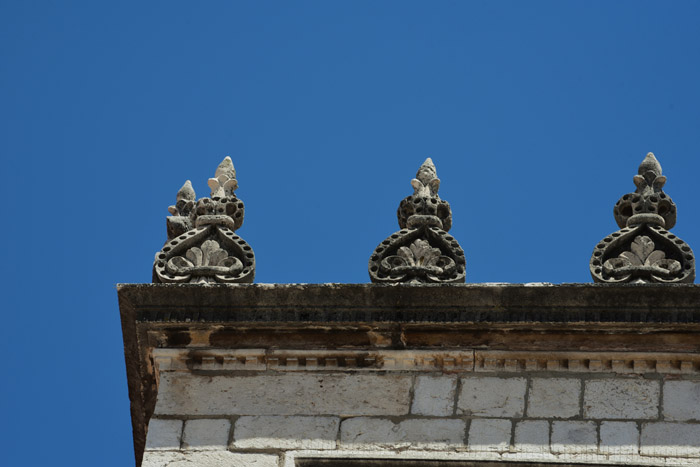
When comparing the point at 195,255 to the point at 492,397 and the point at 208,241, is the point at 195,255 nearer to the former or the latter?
the point at 208,241

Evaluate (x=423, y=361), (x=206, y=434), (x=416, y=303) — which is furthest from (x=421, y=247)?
(x=206, y=434)

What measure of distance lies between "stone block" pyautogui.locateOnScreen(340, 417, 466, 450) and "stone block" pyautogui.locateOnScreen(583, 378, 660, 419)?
772mm

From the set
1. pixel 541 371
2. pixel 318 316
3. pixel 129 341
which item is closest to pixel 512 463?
pixel 541 371

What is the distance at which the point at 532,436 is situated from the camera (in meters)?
10.7

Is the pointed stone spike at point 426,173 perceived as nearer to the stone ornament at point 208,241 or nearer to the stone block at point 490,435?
the stone ornament at point 208,241

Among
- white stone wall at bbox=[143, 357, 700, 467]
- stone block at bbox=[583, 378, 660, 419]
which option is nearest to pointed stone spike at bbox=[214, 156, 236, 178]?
white stone wall at bbox=[143, 357, 700, 467]

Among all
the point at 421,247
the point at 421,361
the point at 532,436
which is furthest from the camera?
the point at 421,247

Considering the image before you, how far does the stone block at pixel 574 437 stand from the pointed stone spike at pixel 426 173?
7.26ft

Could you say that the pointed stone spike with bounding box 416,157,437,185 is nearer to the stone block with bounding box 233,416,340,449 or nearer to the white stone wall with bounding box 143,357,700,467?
the white stone wall with bounding box 143,357,700,467

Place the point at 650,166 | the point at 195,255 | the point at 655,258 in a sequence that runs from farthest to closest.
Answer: the point at 650,166 → the point at 195,255 → the point at 655,258

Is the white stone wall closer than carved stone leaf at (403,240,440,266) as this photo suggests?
Yes

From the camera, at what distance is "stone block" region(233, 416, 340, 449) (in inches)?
426

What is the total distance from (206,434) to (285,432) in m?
0.47

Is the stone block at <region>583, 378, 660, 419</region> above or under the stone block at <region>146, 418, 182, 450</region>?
above
